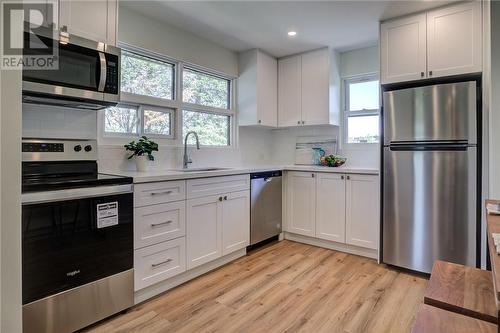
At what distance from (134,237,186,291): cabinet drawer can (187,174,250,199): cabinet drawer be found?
0.42m

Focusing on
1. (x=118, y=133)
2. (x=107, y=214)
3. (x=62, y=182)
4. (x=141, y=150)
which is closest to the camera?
(x=62, y=182)

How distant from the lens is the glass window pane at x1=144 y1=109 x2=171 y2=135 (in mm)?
2934

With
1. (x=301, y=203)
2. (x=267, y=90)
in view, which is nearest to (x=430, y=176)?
(x=301, y=203)

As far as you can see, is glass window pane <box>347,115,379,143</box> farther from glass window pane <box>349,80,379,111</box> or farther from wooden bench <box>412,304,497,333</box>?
wooden bench <box>412,304,497,333</box>

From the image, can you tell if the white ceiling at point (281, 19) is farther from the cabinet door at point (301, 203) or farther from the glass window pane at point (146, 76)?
the cabinet door at point (301, 203)

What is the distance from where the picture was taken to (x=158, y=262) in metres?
2.26

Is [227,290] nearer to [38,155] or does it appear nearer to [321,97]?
[38,155]

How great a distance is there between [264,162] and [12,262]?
3654 millimetres

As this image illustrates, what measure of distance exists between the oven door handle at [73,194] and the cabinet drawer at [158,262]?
0.48 m

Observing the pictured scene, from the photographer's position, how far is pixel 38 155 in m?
1.95

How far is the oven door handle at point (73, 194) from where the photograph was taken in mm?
1570

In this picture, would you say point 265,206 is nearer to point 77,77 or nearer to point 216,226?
point 216,226

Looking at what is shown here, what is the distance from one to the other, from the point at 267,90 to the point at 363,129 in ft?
4.38

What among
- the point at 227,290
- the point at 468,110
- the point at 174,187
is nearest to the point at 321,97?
the point at 468,110
